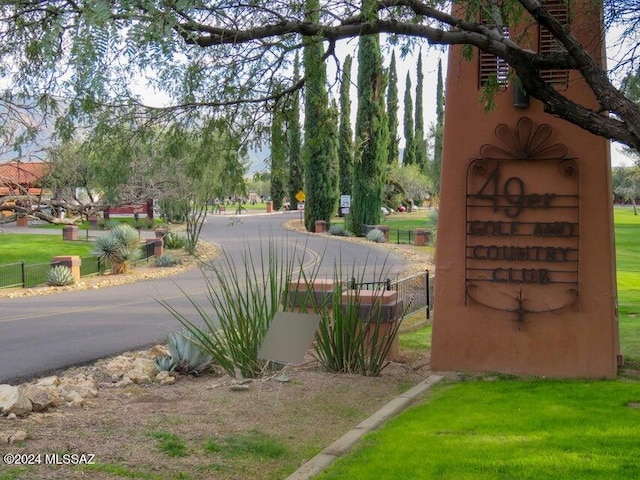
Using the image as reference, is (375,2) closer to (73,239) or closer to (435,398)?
(435,398)

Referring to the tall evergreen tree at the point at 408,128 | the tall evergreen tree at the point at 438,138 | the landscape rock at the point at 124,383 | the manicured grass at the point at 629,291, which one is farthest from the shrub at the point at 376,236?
the tall evergreen tree at the point at 408,128

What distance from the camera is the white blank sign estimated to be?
24.3 feet

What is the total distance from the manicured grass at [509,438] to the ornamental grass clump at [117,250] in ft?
73.6

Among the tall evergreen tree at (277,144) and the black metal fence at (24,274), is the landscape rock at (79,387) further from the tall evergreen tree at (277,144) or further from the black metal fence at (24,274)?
the black metal fence at (24,274)

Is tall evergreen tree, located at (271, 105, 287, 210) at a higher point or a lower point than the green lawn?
higher

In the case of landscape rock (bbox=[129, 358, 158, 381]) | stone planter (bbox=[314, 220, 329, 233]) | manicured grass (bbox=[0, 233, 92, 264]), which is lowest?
landscape rock (bbox=[129, 358, 158, 381])

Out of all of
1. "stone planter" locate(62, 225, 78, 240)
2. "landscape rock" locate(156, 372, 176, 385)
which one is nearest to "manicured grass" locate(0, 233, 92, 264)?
"stone planter" locate(62, 225, 78, 240)

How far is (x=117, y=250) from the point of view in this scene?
98.0ft

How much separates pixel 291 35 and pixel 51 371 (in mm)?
6286

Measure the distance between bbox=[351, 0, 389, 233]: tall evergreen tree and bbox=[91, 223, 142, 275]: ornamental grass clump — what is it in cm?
1799

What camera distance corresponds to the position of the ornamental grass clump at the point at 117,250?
1175 inches

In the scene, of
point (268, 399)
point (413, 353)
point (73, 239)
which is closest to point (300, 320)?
point (268, 399)

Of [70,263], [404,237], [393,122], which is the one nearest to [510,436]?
[70,263]

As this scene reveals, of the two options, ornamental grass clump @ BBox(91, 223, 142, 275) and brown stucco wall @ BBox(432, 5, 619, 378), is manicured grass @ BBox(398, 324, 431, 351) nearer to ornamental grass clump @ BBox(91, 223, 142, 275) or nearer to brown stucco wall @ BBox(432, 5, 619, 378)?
brown stucco wall @ BBox(432, 5, 619, 378)
